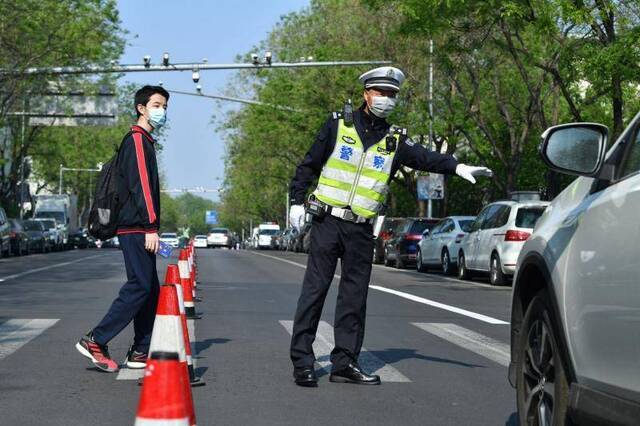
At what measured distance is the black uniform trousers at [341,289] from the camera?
799 cm

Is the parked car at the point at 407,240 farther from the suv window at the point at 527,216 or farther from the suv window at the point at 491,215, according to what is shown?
the suv window at the point at 527,216

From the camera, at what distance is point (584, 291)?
4.57 metres

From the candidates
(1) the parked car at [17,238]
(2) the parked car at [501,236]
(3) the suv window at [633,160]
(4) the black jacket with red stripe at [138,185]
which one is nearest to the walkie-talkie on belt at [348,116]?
(4) the black jacket with red stripe at [138,185]

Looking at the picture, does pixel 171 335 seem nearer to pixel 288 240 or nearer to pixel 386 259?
pixel 386 259

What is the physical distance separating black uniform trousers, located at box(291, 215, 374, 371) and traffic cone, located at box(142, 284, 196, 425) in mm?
3255

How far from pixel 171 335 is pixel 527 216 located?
19.2 metres

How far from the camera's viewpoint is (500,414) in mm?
7020

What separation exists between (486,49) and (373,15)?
916 centimetres

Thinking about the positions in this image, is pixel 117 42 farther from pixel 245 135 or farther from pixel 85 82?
pixel 245 135

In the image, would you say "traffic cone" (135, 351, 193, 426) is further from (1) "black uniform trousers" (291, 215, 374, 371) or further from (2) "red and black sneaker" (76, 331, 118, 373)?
(2) "red and black sneaker" (76, 331, 118, 373)

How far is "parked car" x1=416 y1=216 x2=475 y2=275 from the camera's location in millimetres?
27984

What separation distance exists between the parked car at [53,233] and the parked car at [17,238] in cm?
1057

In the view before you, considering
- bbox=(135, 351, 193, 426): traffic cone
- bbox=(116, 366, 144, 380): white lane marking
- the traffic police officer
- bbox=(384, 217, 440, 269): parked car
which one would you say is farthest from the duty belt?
bbox=(384, 217, 440, 269): parked car

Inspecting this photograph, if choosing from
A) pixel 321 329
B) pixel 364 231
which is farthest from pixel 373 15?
pixel 364 231
